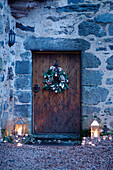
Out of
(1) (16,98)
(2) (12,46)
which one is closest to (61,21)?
(2) (12,46)

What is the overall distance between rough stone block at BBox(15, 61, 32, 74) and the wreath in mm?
341

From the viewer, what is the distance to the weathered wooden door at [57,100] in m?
4.13

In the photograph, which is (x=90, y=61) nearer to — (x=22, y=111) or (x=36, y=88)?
(x=36, y=88)

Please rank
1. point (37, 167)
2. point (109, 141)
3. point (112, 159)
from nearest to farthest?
1. point (37, 167)
2. point (112, 159)
3. point (109, 141)

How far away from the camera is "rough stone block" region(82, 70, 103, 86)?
3.94 m

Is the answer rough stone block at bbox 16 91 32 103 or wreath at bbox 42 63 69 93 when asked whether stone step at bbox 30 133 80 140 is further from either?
wreath at bbox 42 63 69 93

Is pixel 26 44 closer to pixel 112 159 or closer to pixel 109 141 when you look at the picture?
pixel 109 141

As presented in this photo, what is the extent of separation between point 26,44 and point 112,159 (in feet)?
8.52

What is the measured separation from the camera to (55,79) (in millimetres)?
4125

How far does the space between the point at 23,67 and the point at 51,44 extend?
0.71m

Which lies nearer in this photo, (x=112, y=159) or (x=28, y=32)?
(x=112, y=159)

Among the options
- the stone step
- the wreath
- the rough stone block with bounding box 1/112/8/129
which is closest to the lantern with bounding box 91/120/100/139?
the stone step

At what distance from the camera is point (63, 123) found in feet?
13.6

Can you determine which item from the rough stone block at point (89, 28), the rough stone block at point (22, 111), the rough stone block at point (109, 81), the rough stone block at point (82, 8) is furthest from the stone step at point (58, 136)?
the rough stone block at point (82, 8)
